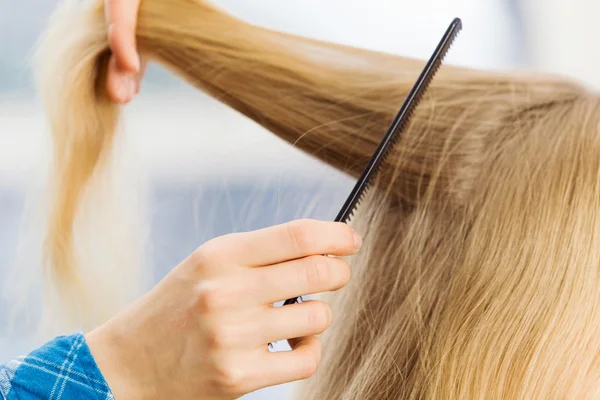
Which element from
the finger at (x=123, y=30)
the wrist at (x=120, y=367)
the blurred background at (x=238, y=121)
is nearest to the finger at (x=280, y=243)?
the wrist at (x=120, y=367)

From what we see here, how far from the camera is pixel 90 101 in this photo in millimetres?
741

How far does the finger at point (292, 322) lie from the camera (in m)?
0.46

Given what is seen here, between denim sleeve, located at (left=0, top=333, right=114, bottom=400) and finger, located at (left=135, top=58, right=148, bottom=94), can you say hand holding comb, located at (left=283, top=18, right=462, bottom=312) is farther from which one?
finger, located at (left=135, top=58, right=148, bottom=94)

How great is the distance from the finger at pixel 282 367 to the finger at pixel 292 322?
0.5 inches

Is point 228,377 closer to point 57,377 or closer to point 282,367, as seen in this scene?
point 282,367

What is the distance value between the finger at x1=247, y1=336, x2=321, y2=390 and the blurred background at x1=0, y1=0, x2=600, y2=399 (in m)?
0.25

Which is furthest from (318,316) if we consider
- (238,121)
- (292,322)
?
(238,121)

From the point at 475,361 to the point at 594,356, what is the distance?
96 mm

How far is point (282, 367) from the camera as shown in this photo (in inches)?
18.3

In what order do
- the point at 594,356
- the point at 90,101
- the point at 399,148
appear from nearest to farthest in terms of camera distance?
1. the point at 594,356
2. the point at 399,148
3. the point at 90,101

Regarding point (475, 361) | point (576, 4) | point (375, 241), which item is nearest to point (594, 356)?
point (475, 361)

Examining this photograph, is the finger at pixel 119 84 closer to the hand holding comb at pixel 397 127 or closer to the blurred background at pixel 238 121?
the blurred background at pixel 238 121

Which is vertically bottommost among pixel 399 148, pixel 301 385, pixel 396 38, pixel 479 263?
pixel 301 385

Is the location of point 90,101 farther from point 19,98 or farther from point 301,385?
point 301,385
